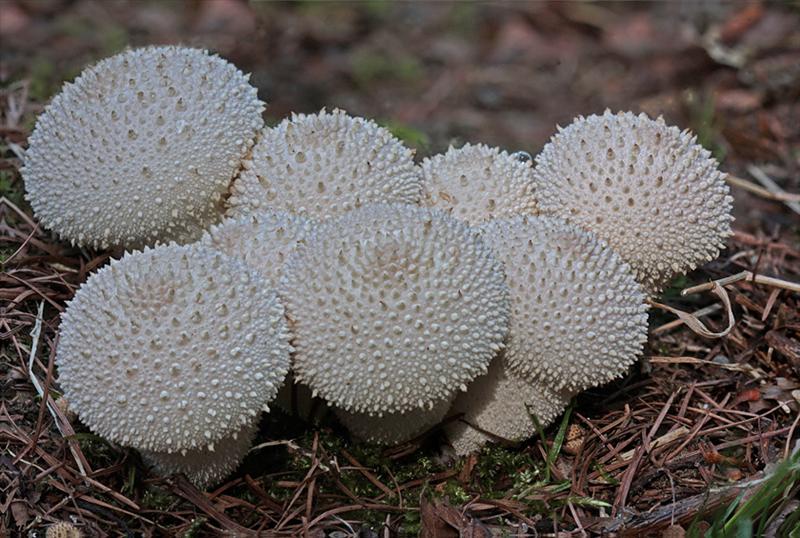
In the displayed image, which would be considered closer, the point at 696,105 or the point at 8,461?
the point at 8,461

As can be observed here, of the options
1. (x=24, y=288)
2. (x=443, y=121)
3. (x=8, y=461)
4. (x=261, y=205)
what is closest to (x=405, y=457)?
(x=261, y=205)

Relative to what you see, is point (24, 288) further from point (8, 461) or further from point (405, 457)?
point (405, 457)

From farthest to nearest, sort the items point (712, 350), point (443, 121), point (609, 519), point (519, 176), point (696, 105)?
point (443, 121), point (696, 105), point (712, 350), point (519, 176), point (609, 519)

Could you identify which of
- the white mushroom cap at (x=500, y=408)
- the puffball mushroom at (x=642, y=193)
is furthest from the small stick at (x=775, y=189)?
the white mushroom cap at (x=500, y=408)

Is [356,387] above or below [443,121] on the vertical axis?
above

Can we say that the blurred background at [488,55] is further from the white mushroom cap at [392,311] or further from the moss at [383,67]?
the white mushroom cap at [392,311]

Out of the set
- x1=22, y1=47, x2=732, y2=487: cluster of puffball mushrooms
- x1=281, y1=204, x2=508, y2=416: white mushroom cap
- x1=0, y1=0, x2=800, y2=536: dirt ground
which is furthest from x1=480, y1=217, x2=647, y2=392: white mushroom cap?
x1=0, y1=0, x2=800, y2=536: dirt ground
